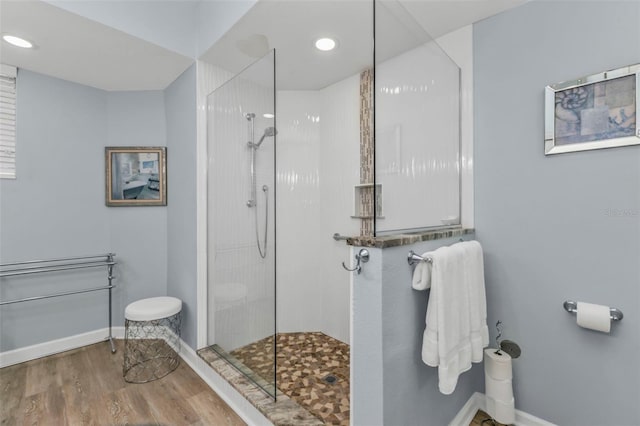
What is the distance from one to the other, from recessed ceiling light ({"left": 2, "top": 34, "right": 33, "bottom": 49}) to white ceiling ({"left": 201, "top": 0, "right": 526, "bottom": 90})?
111cm

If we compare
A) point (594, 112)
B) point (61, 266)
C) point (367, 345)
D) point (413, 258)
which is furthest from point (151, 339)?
point (594, 112)

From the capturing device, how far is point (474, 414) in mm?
1761

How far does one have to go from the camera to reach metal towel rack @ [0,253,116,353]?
2346 millimetres

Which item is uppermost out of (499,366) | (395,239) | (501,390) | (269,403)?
(395,239)

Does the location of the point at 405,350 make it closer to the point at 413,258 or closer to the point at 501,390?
the point at 413,258

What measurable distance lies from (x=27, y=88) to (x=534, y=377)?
4024mm

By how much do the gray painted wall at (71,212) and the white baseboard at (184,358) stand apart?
56mm

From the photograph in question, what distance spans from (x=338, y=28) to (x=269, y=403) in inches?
87.6

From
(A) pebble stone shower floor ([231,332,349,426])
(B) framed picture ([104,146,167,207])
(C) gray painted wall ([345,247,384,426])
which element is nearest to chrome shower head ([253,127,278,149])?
(C) gray painted wall ([345,247,384,426])

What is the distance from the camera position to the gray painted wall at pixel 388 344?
119 centimetres

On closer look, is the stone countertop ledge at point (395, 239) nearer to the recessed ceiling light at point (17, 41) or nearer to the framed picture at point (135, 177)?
the framed picture at point (135, 177)

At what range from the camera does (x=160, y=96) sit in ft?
9.33

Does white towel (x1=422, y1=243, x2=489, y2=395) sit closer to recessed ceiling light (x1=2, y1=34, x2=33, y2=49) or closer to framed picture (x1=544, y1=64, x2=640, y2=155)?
framed picture (x1=544, y1=64, x2=640, y2=155)

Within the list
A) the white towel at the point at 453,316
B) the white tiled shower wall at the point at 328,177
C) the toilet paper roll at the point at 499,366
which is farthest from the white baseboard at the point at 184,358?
the toilet paper roll at the point at 499,366
